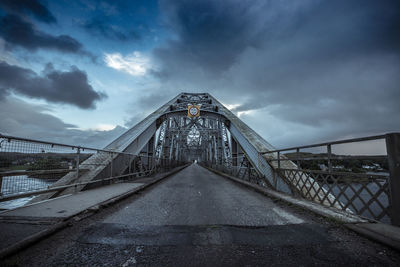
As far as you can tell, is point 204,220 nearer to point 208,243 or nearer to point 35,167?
point 208,243

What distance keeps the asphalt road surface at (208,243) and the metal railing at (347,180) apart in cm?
85

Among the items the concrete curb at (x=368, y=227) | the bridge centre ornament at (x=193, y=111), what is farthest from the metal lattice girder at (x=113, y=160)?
the concrete curb at (x=368, y=227)

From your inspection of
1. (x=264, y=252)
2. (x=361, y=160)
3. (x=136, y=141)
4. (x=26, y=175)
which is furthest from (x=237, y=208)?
(x=136, y=141)

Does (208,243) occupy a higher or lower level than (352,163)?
lower

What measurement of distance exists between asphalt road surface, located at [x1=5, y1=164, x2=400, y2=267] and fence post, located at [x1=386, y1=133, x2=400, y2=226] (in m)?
0.83

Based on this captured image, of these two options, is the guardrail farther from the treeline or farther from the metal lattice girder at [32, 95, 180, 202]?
the metal lattice girder at [32, 95, 180, 202]

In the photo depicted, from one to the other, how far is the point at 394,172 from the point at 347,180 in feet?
2.58

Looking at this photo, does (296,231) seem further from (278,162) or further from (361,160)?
(278,162)

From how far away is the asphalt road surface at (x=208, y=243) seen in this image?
191 centimetres

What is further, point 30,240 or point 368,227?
point 368,227

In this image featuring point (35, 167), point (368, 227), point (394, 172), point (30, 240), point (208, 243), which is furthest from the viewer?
point (35, 167)

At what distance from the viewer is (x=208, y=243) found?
2.30m

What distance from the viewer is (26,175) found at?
3.65 meters

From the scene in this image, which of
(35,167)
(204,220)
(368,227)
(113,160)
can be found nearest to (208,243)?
(204,220)
